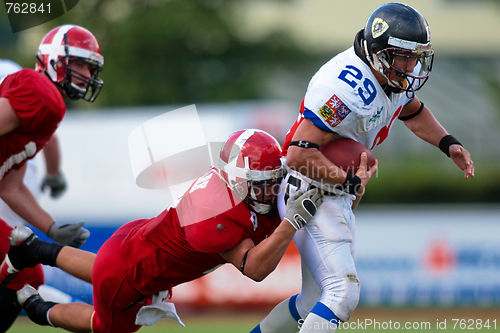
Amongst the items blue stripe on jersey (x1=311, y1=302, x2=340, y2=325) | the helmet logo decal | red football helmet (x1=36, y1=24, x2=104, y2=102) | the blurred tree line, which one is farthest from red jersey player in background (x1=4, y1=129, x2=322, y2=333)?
the blurred tree line

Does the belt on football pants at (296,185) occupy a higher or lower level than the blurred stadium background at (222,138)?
higher

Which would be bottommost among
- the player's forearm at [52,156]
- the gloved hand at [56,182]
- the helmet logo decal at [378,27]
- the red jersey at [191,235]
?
the gloved hand at [56,182]

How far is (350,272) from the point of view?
429cm

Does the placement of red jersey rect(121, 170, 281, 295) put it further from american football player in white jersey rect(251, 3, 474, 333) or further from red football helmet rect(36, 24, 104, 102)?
red football helmet rect(36, 24, 104, 102)

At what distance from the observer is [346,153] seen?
4.39m

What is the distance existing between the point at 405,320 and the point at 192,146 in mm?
3394

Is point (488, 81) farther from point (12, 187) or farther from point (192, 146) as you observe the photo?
point (12, 187)

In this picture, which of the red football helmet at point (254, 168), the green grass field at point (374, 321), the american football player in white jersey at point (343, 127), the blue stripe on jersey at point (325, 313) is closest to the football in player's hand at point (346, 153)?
the american football player in white jersey at point (343, 127)

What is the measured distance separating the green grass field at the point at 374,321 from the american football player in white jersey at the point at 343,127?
244 centimetres

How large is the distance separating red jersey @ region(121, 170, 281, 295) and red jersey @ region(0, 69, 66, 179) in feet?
3.09

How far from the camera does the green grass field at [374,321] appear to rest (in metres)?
7.18

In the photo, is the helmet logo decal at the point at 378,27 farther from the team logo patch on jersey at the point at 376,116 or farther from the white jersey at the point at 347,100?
the team logo patch on jersey at the point at 376,116

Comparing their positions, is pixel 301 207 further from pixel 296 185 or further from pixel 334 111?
pixel 334 111

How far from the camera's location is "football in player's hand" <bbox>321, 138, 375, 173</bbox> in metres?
4.36
